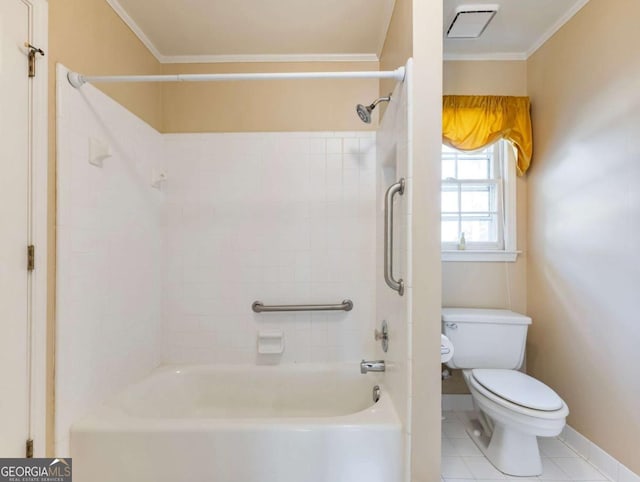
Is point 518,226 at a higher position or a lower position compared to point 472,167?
lower

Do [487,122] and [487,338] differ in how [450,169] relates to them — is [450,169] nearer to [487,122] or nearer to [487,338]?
[487,122]

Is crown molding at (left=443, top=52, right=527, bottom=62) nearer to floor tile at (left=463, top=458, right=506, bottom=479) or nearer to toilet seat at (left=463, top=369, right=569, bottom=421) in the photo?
toilet seat at (left=463, top=369, right=569, bottom=421)

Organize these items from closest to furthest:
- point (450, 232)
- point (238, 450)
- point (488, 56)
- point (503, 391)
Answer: point (238, 450)
point (503, 391)
point (488, 56)
point (450, 232)

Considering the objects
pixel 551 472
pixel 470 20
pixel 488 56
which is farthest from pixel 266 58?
pixel 551 472

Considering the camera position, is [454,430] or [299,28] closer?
[299,28]

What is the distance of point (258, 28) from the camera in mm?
1864

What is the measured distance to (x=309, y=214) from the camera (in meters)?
2.12

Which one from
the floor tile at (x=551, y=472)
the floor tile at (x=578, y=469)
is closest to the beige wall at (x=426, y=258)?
the floor tile at (x=551, y=472)

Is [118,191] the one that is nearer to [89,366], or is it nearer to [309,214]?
[89,366]

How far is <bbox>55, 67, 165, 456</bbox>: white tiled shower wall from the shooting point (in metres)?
1.30

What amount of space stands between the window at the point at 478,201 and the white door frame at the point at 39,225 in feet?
7.07

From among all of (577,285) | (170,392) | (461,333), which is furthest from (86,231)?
(577,285)

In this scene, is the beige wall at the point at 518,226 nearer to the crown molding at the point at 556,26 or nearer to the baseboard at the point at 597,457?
the crown molding at the point at 556,26

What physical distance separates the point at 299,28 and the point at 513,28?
1.29 metres
